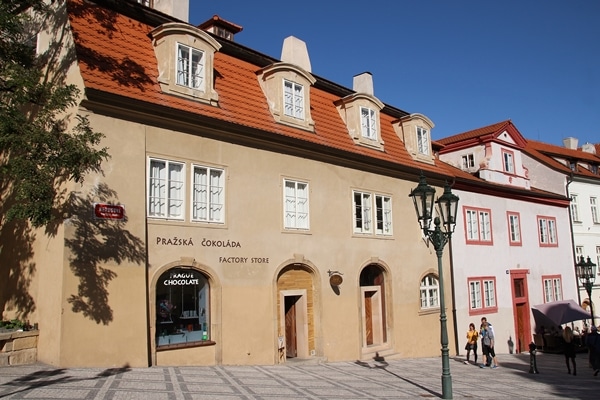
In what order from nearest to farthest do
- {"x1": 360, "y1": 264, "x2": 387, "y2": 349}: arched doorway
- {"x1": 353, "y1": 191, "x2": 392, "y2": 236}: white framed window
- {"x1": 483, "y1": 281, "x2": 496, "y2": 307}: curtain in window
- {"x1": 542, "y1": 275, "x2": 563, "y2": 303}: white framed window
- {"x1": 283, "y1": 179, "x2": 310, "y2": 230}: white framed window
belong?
{"x1": 283, "y1": 179, "x2": 310, "y2": 230}: white framed window
{"x1": 353, "y1": 191, "x2": 392, "y2": 236}: white framed window
{"x1": 360, "y1": 264, "x2": 387, "y2": 349}: arched doorway
{"x1": 483, "y1": 281, "x2": 496, "y2": 307}: curtain in window
{"x1": 542, "y1": 275, "x2": 563, "y2": 303}: white framed window

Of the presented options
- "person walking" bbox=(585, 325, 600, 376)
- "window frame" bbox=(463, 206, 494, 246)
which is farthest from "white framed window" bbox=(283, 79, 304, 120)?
"person walking" bbox=(585, 325, 600, 376)

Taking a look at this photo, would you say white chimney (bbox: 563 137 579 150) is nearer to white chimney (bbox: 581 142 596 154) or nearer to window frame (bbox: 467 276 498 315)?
white chimney (bbox: 581 142 596 154)

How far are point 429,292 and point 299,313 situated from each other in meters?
7.24

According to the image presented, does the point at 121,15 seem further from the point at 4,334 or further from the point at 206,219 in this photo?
the point at 4,334

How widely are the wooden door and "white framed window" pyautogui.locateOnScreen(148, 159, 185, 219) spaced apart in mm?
5057

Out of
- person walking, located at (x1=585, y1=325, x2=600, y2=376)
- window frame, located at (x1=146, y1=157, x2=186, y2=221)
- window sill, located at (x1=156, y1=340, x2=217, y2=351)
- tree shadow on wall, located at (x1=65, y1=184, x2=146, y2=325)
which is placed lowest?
person walking, located at (x1=585, y1=325, x2=600, y2=376)

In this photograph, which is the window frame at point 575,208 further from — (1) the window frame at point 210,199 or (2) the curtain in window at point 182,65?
(2) the curtain in window at point 182,65

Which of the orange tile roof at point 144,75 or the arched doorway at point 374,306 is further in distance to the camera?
the arched doorway at point 374,306

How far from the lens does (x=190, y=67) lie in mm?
14922

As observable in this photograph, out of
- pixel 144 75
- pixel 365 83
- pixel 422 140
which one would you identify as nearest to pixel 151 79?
pixel 144 75

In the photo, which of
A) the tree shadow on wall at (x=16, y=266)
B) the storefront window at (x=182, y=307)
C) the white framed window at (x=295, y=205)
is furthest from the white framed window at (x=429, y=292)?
the tree shadow on wall at (x=16, y=266)

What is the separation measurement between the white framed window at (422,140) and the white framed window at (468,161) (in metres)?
6.33

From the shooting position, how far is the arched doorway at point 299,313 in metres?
17.0

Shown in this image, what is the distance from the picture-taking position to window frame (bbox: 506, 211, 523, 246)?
27703 millimetres
